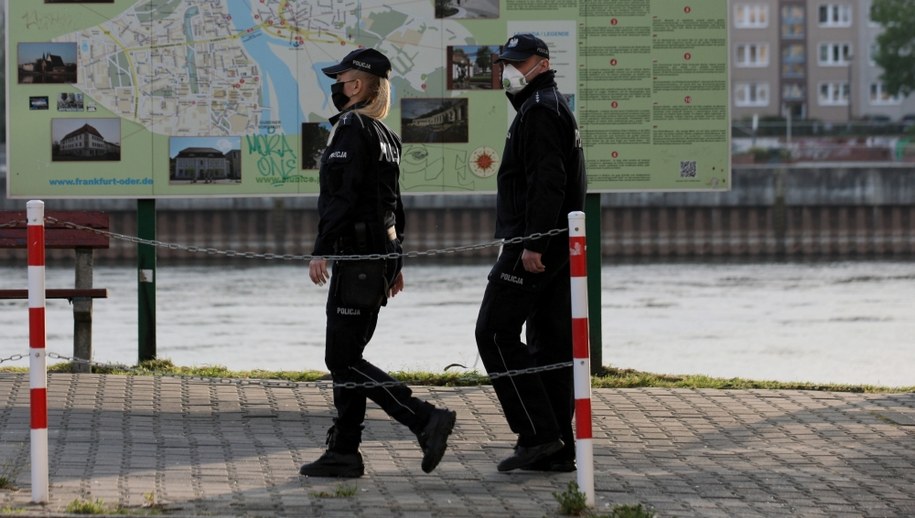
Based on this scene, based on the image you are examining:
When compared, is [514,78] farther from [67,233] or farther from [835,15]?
[835,15]

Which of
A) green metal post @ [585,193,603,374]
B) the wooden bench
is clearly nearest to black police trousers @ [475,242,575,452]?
green metal post @ [585,193,603,374]

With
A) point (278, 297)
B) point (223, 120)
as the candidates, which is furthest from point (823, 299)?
point (223, 120)

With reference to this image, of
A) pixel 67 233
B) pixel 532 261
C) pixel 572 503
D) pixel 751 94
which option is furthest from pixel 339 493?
pixel 751 94

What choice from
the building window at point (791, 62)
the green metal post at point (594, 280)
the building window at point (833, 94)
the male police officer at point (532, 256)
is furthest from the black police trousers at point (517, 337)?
the building window at point (791, 62)

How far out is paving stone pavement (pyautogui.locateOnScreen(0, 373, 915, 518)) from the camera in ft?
22.0

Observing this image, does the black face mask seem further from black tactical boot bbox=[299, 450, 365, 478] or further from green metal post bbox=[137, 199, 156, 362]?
green metal post bbox=[137, 199, 156, 362]

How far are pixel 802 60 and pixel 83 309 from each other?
334 feet

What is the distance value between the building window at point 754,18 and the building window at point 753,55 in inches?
48.3

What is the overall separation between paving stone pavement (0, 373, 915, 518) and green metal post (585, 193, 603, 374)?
3.96 feet

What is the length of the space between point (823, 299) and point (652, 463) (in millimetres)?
32455

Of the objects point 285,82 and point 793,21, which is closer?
point 285,82

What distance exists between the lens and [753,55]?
10956cm

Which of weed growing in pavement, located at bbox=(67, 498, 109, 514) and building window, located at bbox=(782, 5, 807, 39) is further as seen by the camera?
building window, located at bbox=(782, 5, 807, 39)

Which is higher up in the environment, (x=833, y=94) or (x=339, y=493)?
(x=833, y=94)
